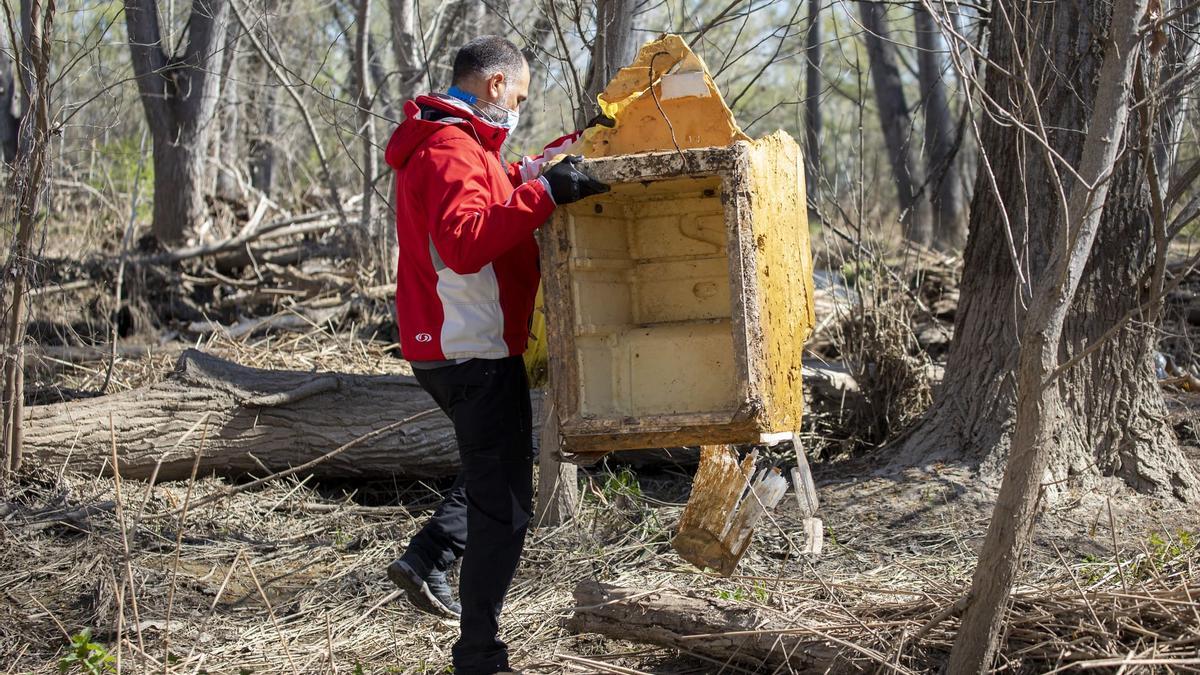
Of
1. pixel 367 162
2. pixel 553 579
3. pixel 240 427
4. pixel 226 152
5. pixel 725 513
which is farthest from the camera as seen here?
pixel 226 152

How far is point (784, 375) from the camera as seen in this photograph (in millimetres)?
3051

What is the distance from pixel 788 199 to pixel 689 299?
57 cm

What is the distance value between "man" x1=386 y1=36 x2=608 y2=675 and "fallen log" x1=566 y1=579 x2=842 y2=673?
1.27ft

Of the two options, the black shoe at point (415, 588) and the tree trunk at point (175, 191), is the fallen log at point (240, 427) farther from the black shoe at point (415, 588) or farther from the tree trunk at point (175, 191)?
the tree trunk at point (175, 191)

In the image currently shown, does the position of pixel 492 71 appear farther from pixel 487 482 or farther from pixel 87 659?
pixel 87 659

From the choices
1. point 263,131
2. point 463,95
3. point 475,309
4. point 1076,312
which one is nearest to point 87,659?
point 475,309

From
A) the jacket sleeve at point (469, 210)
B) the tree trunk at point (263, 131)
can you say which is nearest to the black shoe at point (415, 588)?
the jacket sleeve at point (469, 210)

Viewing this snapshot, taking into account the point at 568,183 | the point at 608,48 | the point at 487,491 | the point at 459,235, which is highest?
the point at 608,48

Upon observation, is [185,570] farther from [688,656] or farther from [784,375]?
[784,375]

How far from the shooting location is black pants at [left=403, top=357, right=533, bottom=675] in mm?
3096

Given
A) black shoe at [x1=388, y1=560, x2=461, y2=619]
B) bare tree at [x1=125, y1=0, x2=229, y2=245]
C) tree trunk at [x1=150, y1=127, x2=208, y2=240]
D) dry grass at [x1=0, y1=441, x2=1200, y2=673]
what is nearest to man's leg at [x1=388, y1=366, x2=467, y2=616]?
black shoe at [x1=388, y1=560, x2=461, y2=619]

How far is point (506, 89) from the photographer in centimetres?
324

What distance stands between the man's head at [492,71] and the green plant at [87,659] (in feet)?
6.40

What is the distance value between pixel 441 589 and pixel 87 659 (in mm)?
1072
